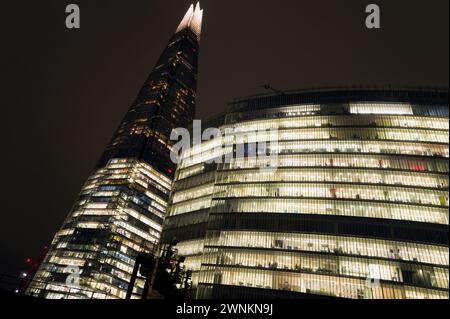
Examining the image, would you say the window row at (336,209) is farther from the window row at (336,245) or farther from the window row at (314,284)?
Result: the window row at (314,284)

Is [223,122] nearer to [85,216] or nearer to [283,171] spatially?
[283,171]

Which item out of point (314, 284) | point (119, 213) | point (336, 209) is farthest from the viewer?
point (119, 213)

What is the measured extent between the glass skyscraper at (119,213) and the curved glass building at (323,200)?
149ft

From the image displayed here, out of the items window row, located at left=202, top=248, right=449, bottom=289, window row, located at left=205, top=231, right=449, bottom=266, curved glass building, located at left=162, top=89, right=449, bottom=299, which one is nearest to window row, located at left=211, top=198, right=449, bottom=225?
curved glass building, located at left=162, top=89, right=449, bottom=299

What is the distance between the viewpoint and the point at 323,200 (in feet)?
171

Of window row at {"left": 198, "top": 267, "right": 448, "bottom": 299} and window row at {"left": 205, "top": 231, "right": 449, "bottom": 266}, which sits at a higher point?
window row at {"left": 205, "top": 231, "right": 449, "bottom": 266}

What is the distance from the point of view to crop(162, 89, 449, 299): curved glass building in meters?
44.8

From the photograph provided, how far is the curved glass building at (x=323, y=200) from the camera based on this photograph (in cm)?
4481

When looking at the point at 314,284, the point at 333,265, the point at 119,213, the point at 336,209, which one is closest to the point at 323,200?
the point at 336,209

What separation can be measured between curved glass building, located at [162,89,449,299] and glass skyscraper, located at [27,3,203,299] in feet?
149

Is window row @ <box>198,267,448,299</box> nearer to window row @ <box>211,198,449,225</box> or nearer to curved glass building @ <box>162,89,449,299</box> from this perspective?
curved glass building @ <box>162,89,449,299</box>

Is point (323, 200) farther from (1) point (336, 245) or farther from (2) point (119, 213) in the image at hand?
(2) point (119, 213)

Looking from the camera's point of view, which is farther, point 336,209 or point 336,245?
point 336,209

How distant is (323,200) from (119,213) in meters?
89.9
